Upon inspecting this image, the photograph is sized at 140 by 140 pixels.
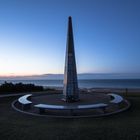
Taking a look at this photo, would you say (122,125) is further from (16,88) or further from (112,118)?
(16,88)

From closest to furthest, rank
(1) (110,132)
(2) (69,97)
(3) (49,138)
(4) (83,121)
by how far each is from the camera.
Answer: (3) (49,138) < (1) (110,132) < (4) (83,121) < (2) (69,97)

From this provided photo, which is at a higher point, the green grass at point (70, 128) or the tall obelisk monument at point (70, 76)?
the tall obelisk monument at point (70, 76)

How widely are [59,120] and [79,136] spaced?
1.79m

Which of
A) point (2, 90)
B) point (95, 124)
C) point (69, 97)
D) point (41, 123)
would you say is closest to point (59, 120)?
point (41, 123)

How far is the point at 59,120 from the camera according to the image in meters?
6.73

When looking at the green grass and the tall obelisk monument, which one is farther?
the tall obelisk monument

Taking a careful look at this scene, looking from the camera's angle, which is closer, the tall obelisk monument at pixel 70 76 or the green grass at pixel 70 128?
the green grass at pixel 70 128

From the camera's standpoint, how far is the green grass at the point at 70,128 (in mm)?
5043

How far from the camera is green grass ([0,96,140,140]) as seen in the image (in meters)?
5.04

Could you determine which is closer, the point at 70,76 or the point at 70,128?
the point at 70,128

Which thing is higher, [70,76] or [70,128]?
[70,76]

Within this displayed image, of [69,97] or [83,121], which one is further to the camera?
[69,97]

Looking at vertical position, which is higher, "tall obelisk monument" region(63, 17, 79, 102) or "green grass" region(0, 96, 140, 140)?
"tall obelisk monument" region(63, 17, 79, 102)

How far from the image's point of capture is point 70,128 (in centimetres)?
574
